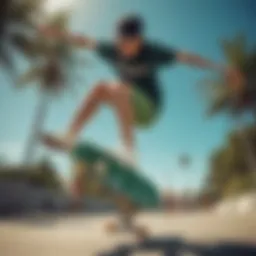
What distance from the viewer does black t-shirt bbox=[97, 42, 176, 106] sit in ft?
4.80

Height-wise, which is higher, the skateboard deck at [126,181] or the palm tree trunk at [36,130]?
the palm tree trunk at [36,130]

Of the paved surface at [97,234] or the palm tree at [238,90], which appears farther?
the palm tree at [238,90]

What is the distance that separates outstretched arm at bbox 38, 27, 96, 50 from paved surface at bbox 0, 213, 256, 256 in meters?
0.63

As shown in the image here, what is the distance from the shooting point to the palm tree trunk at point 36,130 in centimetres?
139

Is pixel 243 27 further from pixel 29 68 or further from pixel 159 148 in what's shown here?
pixel 29 68

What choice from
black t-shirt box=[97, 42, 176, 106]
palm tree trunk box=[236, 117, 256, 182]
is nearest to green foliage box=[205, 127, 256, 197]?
palm tree trunk box=[236, 117, 256, 182]

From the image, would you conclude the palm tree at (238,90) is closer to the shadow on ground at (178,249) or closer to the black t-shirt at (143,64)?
the black t-shirt at (143,64)

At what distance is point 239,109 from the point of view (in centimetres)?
147

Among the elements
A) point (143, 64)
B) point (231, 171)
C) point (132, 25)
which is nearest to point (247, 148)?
point (231, 171)

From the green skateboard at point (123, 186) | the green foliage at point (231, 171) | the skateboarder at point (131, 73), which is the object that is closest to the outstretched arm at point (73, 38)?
the skateboarder at point (131, 73)

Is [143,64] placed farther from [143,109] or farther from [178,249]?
[178,249]

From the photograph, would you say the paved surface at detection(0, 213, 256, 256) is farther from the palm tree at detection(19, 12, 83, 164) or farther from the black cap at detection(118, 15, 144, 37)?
the black cap at detection(118, 15, 144, 37)

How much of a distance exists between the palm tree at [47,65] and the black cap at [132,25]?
216 mm

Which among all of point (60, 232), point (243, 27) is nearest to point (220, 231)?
point (60, 232)
